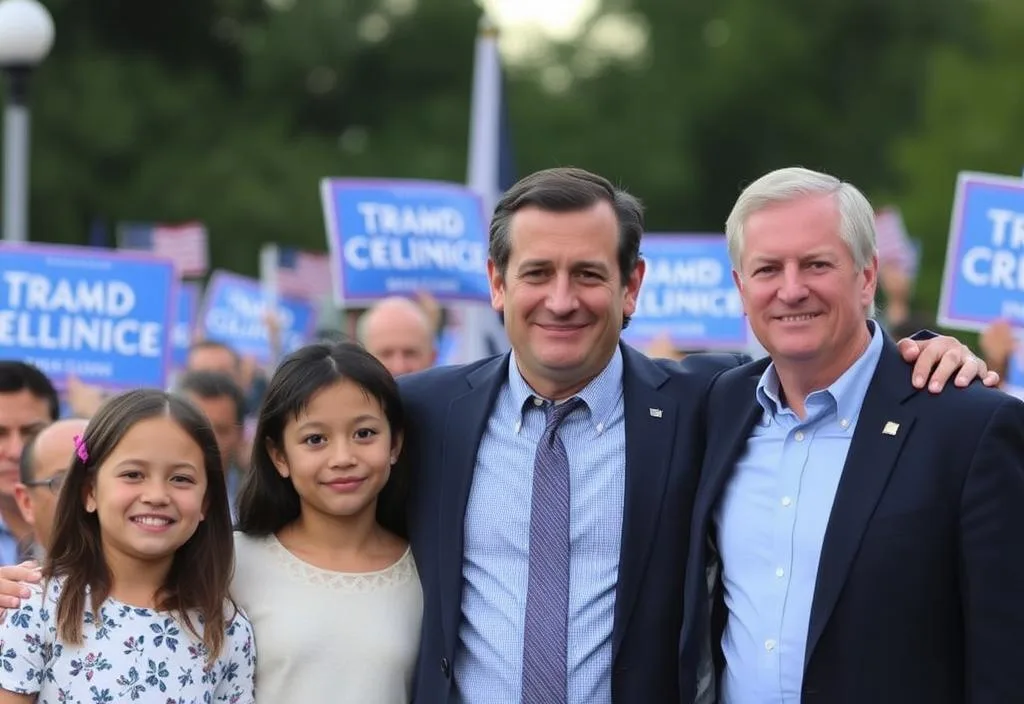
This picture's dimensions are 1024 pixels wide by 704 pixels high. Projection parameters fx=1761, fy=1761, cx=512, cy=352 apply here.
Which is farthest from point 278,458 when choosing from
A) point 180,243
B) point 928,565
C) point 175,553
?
point 180,243

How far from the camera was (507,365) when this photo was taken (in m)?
5.11

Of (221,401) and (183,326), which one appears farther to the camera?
(183,326)

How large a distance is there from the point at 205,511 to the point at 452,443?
2.33 ft

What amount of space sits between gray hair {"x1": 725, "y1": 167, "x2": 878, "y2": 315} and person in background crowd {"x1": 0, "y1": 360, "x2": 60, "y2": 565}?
3.37 m

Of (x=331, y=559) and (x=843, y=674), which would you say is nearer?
(x=843, y=674)

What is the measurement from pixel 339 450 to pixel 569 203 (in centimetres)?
93

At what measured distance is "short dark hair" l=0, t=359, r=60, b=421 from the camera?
714cm

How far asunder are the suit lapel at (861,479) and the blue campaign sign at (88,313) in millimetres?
5088

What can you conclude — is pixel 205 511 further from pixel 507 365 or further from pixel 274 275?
pixel 274 275

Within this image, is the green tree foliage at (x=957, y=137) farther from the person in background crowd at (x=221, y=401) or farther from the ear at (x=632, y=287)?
the ear at (x=632, y=287)

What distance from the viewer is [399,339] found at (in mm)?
9039

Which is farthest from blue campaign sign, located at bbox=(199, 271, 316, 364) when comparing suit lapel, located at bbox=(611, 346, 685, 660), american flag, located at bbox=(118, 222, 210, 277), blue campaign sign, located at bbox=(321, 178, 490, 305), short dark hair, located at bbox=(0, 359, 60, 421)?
suit lapel, located at bbox=(611, 346, 685, 660)

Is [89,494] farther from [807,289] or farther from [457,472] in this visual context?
[807,289]

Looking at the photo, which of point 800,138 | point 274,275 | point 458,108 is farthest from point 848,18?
point 274,275
